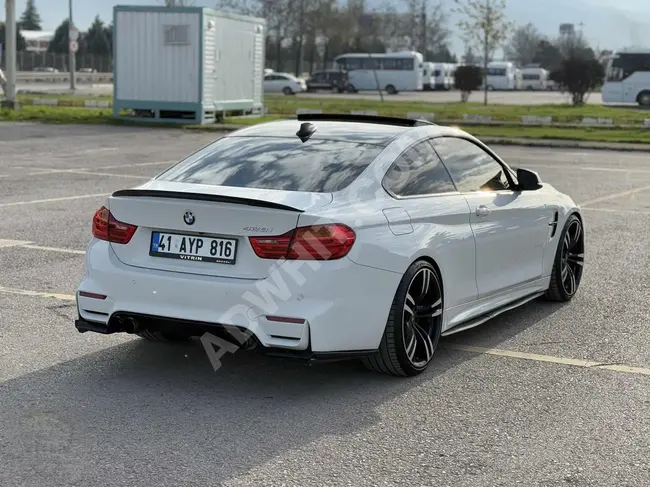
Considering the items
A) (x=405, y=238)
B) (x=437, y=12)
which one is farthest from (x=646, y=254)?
(x=437, y=12)

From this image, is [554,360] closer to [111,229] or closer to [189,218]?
[189,218]

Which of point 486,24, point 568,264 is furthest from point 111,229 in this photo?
point 486,24

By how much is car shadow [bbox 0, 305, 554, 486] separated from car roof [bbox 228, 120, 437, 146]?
1.38 m

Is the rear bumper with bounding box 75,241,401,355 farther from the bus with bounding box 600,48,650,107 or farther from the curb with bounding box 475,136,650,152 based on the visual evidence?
the bus with bounding box 600,48,650,107

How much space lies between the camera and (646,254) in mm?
10375

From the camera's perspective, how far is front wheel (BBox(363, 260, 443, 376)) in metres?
5.62

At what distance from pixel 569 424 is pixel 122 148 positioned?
19381 mm

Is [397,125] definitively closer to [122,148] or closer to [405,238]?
[405,238]

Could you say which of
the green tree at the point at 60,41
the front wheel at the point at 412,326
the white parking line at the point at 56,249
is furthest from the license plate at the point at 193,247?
the green tree at the point at 60,41

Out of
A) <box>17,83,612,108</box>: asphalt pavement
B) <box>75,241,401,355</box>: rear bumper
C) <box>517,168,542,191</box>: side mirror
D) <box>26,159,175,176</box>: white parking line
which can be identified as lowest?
<box>26,159,175,176</box>: white parking line

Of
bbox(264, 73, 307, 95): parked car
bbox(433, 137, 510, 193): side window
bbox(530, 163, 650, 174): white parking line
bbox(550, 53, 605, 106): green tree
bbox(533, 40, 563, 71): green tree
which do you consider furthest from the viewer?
bbox(533, 40, 563, 71): green tree

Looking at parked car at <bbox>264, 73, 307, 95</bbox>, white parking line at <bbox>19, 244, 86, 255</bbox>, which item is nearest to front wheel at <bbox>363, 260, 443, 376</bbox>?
white parking line at <bbox>19, 244, 86, 255</bbox>

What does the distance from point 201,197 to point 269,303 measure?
27.6 inches

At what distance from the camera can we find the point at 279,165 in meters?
5.99
